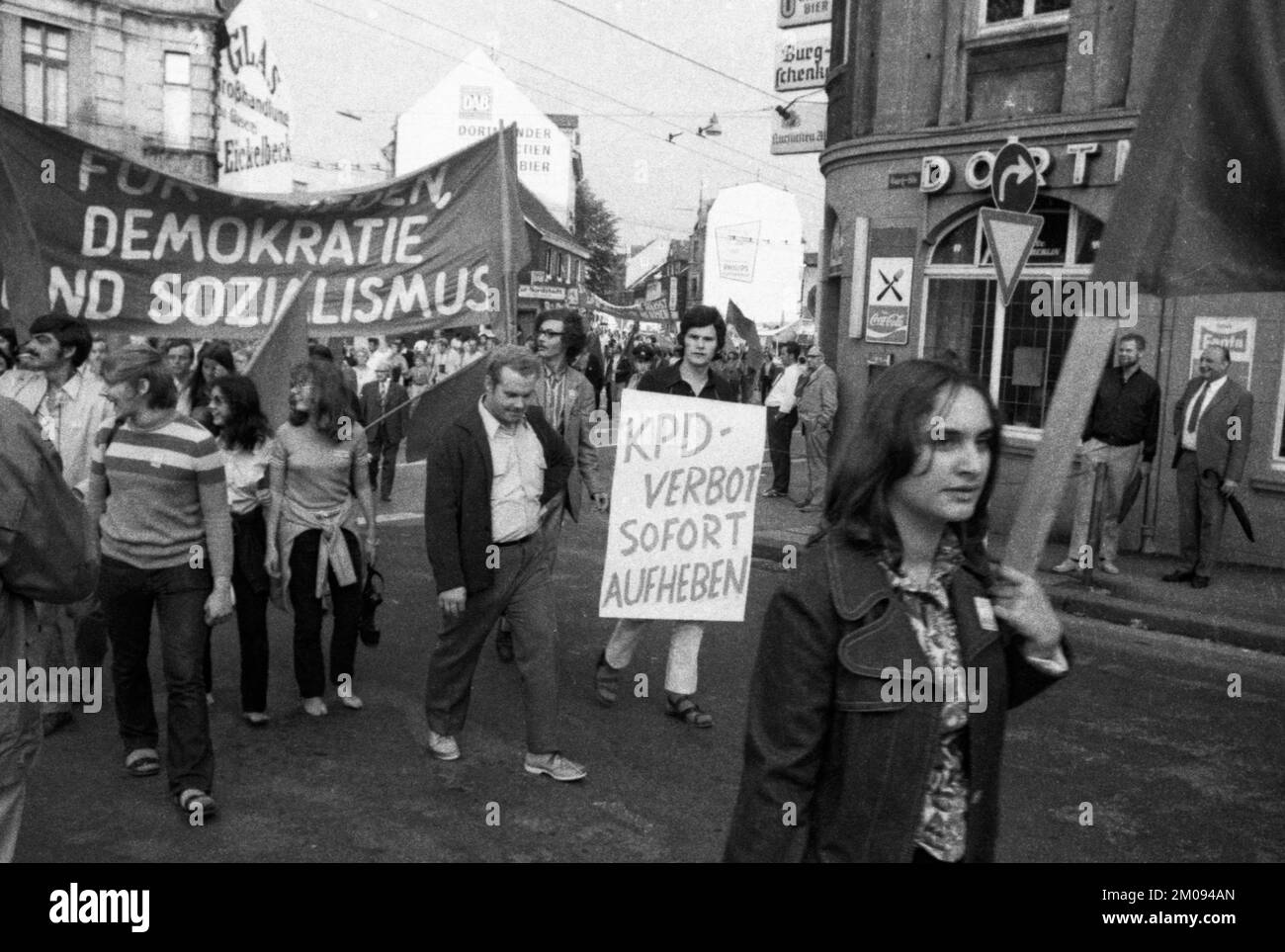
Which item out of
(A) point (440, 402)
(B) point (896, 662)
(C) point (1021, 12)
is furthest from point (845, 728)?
(C) point (1021, 12)

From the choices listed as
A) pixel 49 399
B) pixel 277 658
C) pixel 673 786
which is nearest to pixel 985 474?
pixel 673 786

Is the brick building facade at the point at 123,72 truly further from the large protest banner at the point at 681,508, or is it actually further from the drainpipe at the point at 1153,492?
the large protest banner at the point at 681,508

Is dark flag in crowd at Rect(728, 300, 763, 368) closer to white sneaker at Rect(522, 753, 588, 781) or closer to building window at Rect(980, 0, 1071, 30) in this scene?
building window at Rect(980, 0, 1071, 30)

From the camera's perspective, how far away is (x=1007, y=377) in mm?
13148

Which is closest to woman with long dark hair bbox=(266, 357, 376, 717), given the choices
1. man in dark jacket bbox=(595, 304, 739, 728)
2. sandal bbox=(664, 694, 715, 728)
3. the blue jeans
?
the blue jeans

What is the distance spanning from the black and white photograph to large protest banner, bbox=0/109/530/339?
0.9 inches

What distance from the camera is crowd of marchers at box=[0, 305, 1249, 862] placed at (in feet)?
7.26

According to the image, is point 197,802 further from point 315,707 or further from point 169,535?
point 315,707

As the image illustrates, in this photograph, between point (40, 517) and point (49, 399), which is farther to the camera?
point (49, 399)

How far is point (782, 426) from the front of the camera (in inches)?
617

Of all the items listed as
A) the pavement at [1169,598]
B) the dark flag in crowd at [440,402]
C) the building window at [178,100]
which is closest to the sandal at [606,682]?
the dark flag in crowd at [440,402]

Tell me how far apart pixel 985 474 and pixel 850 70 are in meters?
14.0

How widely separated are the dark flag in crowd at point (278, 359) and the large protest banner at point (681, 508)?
1924 mm
